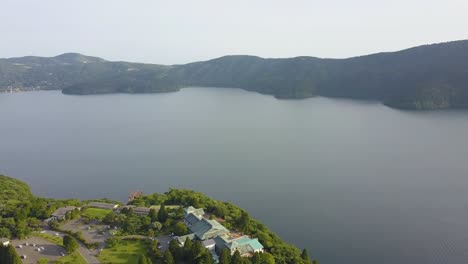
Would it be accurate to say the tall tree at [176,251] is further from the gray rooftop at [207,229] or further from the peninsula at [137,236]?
the gray rooftop at [207,229]

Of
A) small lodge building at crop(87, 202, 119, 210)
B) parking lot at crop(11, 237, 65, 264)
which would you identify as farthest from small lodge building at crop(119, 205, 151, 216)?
parking lot at crop(11, 237, 65, 264)

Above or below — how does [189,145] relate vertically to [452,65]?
below

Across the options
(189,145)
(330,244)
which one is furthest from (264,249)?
(189,145)

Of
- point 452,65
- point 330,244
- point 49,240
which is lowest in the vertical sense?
point 330,244

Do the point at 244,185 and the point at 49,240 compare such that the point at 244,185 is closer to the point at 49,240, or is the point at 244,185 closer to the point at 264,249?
the point at 264,249

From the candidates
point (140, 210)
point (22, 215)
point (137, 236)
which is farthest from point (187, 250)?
point (22, 215)

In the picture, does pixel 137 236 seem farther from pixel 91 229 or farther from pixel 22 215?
pixel 22 215
